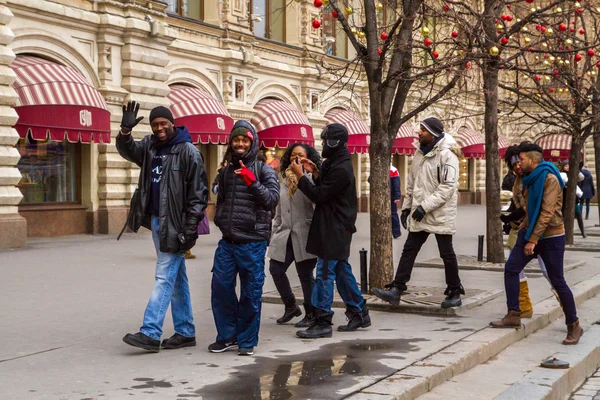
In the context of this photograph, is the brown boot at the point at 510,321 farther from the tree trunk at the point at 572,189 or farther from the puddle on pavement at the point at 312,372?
the tree trunk at the point at 572,189

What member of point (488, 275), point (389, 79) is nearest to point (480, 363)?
point (389, 79)

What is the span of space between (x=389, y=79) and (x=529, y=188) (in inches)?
94.6

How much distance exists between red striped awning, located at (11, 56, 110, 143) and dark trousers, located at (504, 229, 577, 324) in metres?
11.7

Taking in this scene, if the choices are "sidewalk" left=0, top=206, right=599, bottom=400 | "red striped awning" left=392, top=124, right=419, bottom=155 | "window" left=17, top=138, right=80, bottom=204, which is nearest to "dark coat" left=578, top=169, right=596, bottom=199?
"red striped awning" left=392, top=124, right=419, bottom=155

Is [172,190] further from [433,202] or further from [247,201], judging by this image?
[433,202]

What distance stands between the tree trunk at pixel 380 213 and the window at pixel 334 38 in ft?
63.7

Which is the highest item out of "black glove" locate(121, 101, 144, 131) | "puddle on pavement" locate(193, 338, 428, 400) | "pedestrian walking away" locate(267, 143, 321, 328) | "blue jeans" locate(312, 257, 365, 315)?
"black glove" locate(121, 101, 144, 131)

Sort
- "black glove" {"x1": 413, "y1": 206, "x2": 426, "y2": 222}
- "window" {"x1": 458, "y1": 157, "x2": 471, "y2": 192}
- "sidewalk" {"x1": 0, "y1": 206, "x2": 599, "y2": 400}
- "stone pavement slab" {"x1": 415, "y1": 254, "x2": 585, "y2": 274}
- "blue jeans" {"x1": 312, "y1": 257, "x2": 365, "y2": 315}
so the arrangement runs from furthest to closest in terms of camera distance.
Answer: "window" {"x1": 458, "y1": 157, "x2": 471, "y2": 192} < "stone pavement slab" {"x1": 415, "y1": 254, "x2": 585, "y2": 274} < "black glove" {"x1": 413, "y1": 206, "x2": 426, "y2": 222} < "blue jeans" {"x1": 312, "y1": 257, "x2": 365, "y2": 315} < "sidewalk" {"x1": 0, "y1": 206, "x2": 599, "y2": 400}

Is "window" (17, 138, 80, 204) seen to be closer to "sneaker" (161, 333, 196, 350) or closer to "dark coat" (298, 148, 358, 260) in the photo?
"dark coat" (298, 148, 358, 260)

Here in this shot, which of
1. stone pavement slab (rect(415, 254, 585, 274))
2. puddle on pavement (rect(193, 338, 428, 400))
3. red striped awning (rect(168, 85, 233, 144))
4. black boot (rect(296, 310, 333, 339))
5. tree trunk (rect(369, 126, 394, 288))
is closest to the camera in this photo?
puddle on pavement (rect(193, 338, 428, 400))

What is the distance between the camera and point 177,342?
283 inches

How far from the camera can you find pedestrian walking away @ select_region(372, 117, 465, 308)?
891cm

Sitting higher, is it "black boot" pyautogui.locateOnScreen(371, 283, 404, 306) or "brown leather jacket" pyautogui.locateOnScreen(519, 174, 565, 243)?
"brown leather jacket" pyautogui.locateOnScreen(519, 174, 565, 243)

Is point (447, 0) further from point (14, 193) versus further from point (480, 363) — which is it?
point (14, 193)
